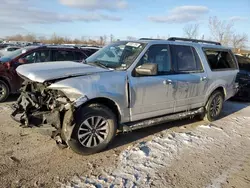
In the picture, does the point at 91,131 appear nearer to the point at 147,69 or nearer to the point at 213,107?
the point at 147,69

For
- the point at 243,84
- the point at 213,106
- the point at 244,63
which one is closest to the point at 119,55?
the point at 213,106

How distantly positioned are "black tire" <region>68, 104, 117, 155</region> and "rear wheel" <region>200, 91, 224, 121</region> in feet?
9.47

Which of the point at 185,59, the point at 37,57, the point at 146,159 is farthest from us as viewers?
the point at 37,57

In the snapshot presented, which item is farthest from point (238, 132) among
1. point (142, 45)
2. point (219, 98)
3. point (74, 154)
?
point (74, 154)

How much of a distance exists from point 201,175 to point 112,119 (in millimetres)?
1586

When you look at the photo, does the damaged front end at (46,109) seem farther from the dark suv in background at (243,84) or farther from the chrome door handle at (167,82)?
the dark suv in background at (243,84)

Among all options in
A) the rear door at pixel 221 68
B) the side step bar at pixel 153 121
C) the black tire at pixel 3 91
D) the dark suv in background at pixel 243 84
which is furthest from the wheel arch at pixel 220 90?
the black tire at pixel 3 91

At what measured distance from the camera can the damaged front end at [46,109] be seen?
11.9 feet

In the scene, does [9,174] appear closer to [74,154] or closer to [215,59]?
[74,154]

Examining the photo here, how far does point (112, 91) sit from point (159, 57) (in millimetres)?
1339

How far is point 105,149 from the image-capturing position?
4199mm

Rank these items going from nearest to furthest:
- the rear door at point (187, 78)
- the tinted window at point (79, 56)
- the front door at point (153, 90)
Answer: the front door at point (153, 90), the rear door at point (187, 78), the tinted window at point (79, 56)

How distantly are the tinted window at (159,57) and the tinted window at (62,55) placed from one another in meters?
4.18

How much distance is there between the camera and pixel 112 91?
155 inches
